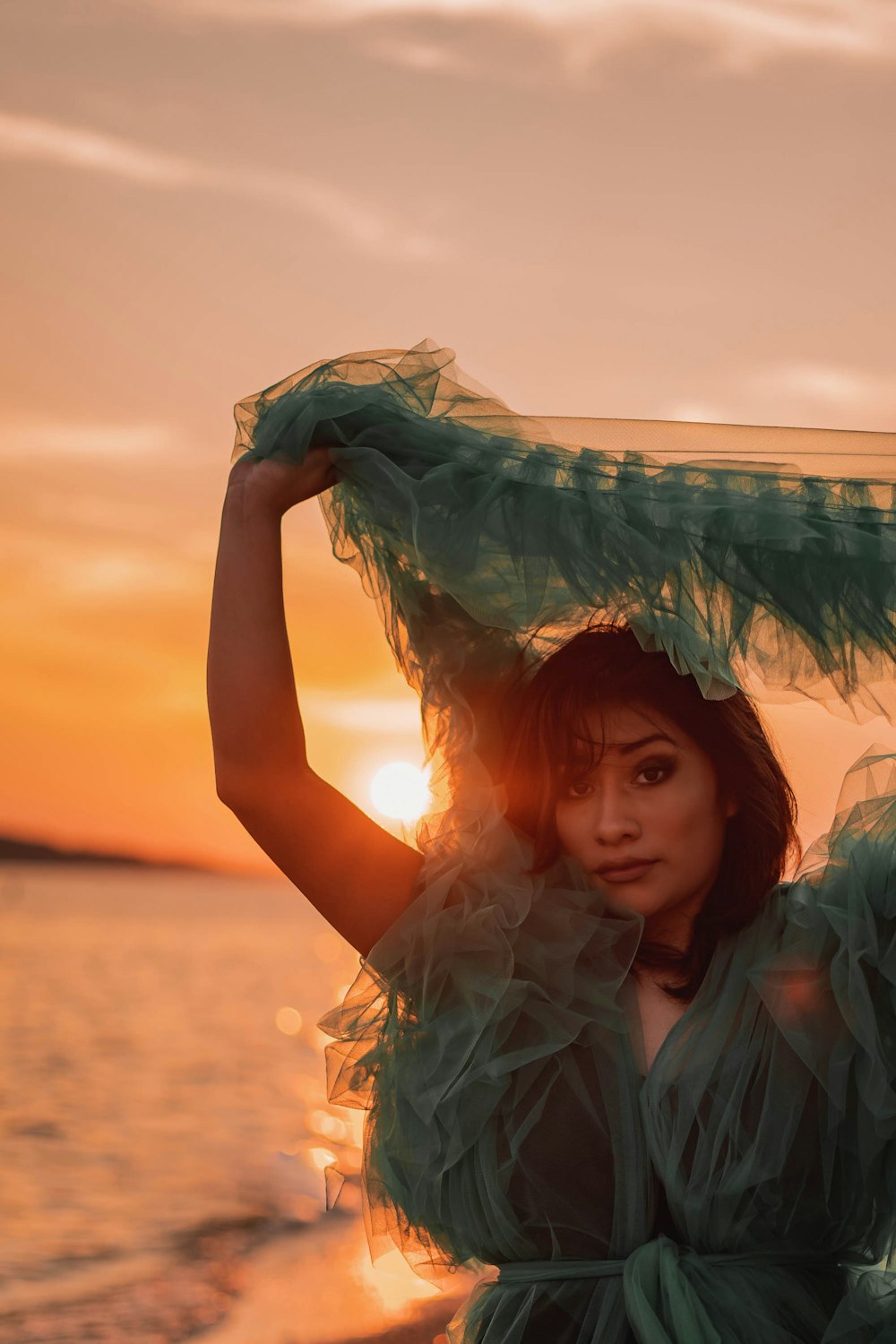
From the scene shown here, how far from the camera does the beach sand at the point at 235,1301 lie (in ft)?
Result: 19.3

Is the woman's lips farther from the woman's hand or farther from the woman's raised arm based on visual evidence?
the woman's hand

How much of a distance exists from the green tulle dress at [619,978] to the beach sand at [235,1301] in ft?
12.9

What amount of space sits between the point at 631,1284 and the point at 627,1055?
1.01ft

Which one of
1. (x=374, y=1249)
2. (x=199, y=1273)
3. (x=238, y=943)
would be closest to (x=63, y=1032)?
(x=199, y=1273)

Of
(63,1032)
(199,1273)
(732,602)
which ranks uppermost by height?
(732,602)

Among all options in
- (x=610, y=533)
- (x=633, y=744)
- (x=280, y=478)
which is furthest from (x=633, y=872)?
(x=280, y=478)

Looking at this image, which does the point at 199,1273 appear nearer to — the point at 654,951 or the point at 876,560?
the point at 654,951

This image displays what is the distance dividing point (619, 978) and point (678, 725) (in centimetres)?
41

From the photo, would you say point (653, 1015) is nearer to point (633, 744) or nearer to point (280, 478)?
point (633, 744)

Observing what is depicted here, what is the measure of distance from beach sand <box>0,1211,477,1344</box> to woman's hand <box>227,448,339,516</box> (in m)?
4.44

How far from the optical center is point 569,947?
6.48ft

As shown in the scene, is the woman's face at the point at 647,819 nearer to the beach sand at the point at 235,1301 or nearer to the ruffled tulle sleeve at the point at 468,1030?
Answer: the ruffled tulle sleeve at the point at 468,1030

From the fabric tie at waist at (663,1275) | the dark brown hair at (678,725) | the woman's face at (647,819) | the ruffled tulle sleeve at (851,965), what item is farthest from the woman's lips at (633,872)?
the fabric tie at waist at (663,1275)

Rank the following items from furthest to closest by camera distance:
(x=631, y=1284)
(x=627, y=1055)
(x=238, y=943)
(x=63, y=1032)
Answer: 1. (x=238, y=943)
2. (x=63, y=1032)
3. (x=627, y=1055)
4. (x=631, y=1284)
